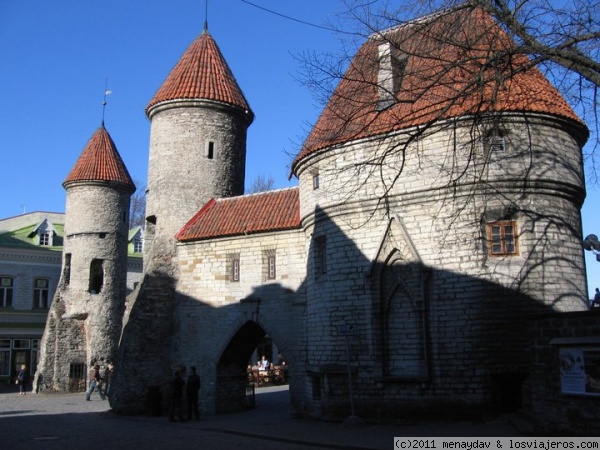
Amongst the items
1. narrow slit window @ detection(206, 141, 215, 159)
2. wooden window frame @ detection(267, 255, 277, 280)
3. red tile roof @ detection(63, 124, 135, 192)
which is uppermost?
red tile roof @ detection(63, 124, 135, 192)

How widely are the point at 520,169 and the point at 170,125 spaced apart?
1311cm

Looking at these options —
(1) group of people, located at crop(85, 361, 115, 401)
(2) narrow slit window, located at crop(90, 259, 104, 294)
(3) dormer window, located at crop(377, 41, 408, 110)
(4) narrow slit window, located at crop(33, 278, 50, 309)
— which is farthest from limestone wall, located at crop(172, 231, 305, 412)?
(4) narrow slit window, located at crop(33, 278, 50, 309)

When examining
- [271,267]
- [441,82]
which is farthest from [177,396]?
[441,82]

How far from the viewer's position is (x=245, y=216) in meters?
20.3

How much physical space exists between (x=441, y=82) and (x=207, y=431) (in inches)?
382

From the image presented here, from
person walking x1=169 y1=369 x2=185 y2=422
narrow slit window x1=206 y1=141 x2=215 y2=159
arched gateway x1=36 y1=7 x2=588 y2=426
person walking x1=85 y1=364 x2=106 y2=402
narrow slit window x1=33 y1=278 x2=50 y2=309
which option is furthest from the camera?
narrow slit window x1=33 y1=278 x2=50 y2=309

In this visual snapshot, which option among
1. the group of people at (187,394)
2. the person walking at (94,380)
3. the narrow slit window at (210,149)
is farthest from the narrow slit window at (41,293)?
the group of people at (187,394)

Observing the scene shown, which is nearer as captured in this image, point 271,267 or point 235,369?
point 271,267

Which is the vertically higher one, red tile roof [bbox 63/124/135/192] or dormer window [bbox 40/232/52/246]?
red tile roof [bbox 63/124/135/192]

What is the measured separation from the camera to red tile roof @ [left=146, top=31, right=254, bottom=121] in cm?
2239

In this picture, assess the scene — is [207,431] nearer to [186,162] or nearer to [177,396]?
[177,396]

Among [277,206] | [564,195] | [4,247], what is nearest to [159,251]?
[277,206]

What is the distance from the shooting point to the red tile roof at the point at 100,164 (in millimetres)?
29906

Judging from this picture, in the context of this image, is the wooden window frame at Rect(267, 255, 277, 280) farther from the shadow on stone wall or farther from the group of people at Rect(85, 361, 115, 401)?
the group of people at Rect(85, 361, 115, 401)
